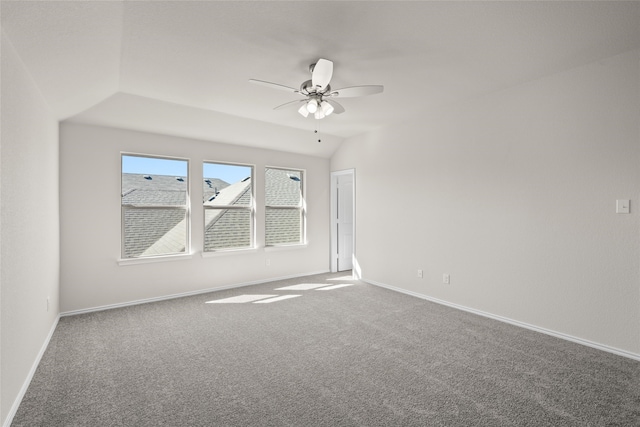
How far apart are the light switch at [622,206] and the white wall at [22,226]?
4.62 meters

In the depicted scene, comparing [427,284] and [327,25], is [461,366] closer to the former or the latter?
[427,284]

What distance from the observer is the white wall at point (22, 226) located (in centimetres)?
190

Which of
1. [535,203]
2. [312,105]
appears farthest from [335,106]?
[535,203]

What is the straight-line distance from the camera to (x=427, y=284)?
4355 mm

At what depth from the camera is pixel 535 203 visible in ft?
10.6

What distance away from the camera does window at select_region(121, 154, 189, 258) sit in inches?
166

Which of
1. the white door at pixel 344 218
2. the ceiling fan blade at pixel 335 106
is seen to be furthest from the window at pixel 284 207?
the ceiling fan blade at pixel 335 106

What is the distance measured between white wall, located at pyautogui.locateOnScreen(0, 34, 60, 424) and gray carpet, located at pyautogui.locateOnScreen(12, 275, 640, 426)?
27 centimetres

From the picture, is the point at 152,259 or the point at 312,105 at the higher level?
the point at 312,105

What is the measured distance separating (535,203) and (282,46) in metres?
2.97

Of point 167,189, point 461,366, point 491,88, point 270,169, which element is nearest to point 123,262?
point 167,189

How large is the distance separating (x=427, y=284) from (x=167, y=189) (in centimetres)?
400

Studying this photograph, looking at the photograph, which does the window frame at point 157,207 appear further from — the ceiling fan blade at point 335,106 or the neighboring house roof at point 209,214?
the ceiling fan blade at point 335,106

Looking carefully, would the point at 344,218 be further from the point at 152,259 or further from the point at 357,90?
the point at 357,90
